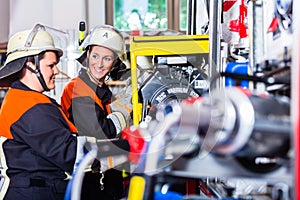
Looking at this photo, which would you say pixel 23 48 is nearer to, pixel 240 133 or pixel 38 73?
pixel 38 73

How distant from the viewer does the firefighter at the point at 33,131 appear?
7.89 ft

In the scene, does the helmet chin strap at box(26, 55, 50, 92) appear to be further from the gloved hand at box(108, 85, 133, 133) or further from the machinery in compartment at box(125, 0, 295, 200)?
the machinery in compartment at box(125, 0, 295, 200)

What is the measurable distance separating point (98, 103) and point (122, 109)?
15 centimetres

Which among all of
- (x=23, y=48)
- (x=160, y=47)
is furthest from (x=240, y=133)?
(x=23, y=48)

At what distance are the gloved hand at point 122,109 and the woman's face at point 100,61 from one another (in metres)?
0.15

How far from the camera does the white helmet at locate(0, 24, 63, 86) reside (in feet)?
8.61

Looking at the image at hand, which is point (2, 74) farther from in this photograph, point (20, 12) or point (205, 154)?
point (20, 12)

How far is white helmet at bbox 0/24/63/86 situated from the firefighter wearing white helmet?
337mm

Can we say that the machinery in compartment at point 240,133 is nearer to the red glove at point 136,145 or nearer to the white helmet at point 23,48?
the red glove at point 136,145

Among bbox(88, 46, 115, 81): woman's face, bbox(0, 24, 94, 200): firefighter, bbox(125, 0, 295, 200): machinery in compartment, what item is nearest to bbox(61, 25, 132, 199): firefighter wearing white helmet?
bbox(88, 46, 115, 81): woman's face

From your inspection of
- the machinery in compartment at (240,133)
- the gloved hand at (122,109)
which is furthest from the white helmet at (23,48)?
the machinery in compartment at (240,133)

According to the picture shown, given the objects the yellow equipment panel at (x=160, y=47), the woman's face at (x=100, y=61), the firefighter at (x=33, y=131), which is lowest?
the firefighter at (x=33, y=131)

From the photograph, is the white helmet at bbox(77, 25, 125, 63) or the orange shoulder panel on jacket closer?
the orange shoulder panel on jacket

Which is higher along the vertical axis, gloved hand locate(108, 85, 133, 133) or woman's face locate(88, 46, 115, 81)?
woman's face locate(88, 46, 115, 81)
